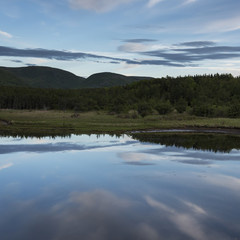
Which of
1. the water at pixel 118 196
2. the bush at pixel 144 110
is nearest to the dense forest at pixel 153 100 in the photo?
the bush at pixel 144 110

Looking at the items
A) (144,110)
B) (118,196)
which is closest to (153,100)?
(144,110)

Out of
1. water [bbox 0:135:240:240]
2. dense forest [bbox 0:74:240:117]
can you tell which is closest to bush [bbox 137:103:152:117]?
dense forest [bbox 0:74:240:117]

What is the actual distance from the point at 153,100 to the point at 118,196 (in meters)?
133

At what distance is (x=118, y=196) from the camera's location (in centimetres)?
1983

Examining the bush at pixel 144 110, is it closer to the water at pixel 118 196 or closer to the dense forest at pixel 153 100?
the dense forest at pixel 153 100

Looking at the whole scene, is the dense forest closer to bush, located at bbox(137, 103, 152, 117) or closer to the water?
bush, located at bbox(137, 103, 152, 117)

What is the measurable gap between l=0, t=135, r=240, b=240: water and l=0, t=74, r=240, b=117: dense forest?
66.6 m

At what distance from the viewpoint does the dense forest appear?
10981cm

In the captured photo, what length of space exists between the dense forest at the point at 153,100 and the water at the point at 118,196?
219 ft

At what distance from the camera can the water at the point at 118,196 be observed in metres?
14.7

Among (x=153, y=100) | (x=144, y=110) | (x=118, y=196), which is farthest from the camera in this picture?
(x=153, y=100)

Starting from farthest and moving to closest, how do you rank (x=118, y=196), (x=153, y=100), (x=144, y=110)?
(x=153, y=100)
(x=144, y=110)
(x=118, y=196)

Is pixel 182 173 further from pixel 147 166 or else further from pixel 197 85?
pixel 197 85

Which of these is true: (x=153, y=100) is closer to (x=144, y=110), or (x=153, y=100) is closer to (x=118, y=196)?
(x=144, y=110)
